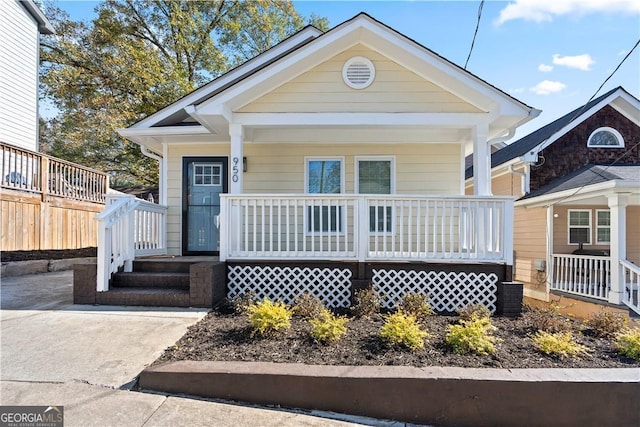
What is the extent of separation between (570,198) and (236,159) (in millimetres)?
8413

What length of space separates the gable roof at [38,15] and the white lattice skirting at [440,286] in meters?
16.0

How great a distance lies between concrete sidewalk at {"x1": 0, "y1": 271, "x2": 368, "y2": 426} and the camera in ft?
9.21

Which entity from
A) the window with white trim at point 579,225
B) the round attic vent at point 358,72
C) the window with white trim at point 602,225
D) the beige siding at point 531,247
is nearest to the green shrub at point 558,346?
the round attic vent at point 358,72

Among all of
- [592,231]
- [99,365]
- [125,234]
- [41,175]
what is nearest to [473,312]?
[99,365]

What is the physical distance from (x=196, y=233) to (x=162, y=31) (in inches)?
576

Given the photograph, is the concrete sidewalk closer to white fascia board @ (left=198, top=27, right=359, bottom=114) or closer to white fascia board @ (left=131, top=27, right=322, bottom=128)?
white fascia board @ (left=198, top=27, right=359, bottom=114)

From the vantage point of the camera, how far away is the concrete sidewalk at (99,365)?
9.21ft

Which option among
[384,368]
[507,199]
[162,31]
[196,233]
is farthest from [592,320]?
[162,31]

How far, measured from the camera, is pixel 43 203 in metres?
9.70

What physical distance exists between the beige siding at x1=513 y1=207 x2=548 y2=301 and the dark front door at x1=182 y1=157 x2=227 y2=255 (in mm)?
9207

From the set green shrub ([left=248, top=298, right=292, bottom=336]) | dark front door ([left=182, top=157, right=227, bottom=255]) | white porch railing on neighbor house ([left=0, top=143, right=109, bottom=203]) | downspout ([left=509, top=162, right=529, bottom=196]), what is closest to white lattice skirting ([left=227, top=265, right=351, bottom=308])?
green shrub ([left=248, top=298, right=292, bottom=336])

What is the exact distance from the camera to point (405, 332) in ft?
12.4

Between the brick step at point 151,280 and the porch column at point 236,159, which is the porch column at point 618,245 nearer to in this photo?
the porch column at point 236,159

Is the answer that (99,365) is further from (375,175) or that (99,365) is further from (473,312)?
(375,175)
